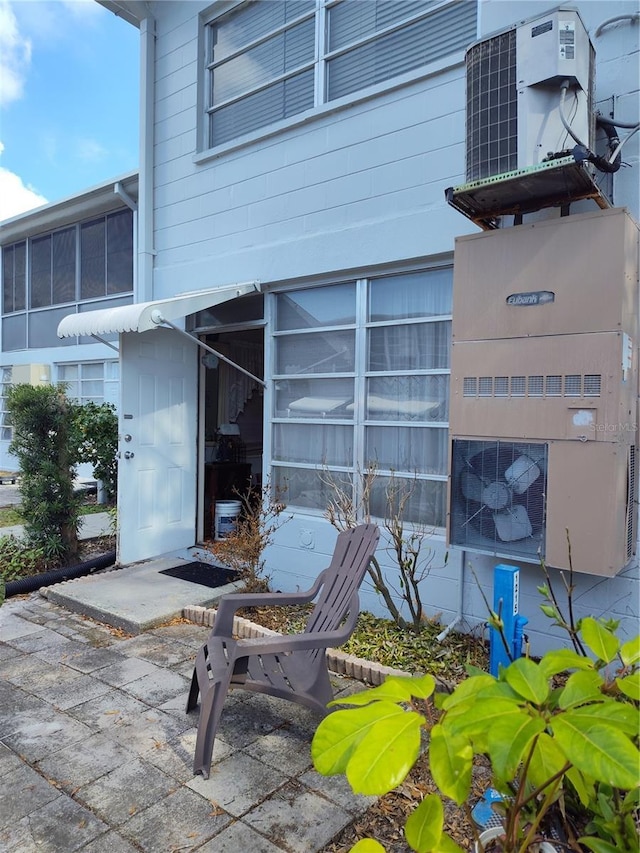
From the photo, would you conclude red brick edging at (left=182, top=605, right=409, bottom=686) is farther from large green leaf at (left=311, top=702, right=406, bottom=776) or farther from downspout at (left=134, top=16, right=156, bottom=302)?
downspout at (left=134, top=16, right=156, bottom=302)

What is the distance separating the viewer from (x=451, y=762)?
3.17 feet

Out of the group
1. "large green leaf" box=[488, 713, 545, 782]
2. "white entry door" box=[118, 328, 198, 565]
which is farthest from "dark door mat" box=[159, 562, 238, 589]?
"large green leaf" box=[488, 713, 545, 782]

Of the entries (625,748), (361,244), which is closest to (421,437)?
(361,244)

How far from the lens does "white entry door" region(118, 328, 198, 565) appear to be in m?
5.44

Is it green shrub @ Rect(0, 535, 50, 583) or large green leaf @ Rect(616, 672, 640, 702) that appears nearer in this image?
large green leaf @ Rect(616, 672, 640, 702)

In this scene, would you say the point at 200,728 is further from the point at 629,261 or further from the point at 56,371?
the point at 56,371

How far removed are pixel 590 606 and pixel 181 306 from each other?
12.2 ft

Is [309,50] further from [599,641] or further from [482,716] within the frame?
[482,716]

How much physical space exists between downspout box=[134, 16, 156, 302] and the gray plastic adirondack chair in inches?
155

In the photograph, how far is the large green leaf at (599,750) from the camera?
0.81m

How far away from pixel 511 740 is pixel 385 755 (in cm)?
19

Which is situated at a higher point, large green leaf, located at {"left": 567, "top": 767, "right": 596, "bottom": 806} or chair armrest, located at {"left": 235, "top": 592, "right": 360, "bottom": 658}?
large green leaf, located at {"left": 567, "top": 767, "right": 596, "bottom": 806}

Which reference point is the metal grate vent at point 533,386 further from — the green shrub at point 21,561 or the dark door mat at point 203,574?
the green shrub at point 21,561

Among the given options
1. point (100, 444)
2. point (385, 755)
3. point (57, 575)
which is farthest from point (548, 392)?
point (100, 444)
